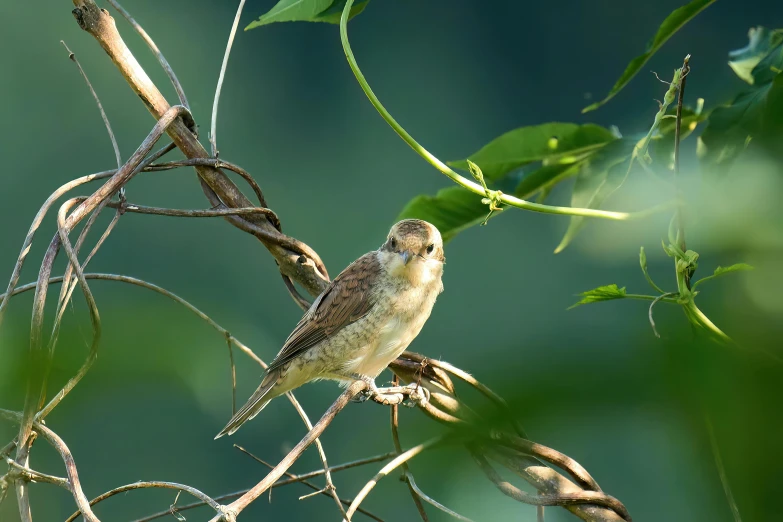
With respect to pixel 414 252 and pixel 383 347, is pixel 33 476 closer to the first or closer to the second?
pixel 383 347

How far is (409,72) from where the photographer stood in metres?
6.91

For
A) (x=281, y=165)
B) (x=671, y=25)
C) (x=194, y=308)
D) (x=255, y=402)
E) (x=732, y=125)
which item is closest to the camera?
(x=194, y=308)

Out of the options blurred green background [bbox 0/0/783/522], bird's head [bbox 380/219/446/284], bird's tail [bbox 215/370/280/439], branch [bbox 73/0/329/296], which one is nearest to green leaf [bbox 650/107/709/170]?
blurred green background [bbox 0/0/783/522]

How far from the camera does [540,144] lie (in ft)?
5.95

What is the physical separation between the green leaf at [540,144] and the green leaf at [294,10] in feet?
1.50

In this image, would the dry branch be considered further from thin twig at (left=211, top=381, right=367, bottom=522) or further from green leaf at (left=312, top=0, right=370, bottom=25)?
green leaf at (left=312, top=0, right=370, bottom=25)

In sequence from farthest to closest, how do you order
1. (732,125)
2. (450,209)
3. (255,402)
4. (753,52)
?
(255,402) → (450,209) → (753,52) → (732,125)

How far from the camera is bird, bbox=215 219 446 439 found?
8.38ft

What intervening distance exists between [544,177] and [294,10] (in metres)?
0.72

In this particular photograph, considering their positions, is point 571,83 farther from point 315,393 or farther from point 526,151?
point 526,151

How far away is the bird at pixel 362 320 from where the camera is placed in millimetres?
2553

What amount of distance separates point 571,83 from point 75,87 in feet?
13.6

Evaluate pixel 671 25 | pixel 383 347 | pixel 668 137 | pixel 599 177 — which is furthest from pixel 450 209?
pixel 383 347

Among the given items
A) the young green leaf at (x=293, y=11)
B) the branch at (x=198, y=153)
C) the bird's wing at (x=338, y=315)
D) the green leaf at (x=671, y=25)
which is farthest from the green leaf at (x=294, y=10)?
the bird's wing at (x=338, y=315)
